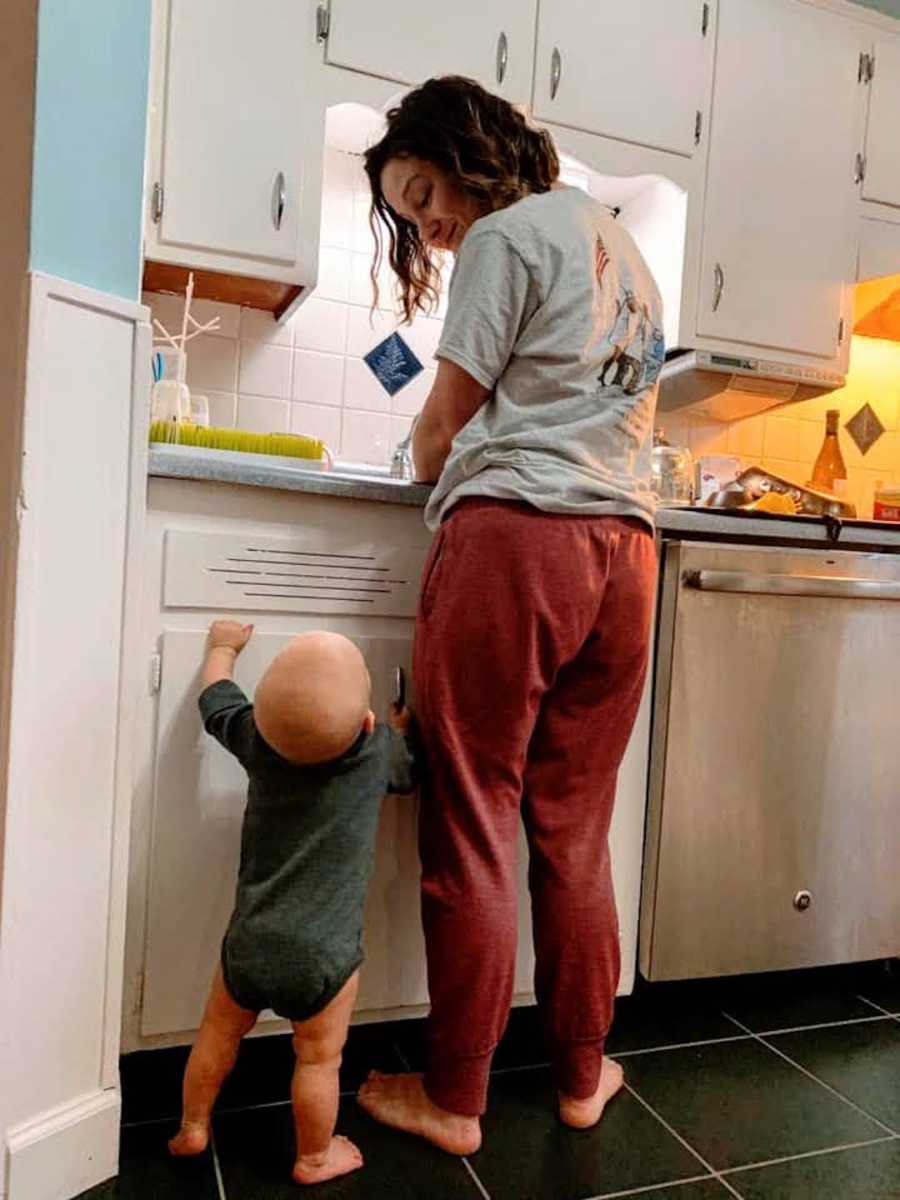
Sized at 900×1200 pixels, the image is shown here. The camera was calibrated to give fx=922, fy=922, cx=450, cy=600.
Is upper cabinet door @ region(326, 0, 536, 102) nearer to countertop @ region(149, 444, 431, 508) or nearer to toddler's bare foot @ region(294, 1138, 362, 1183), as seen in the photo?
countertop @ region(149, 444, 431, 508)

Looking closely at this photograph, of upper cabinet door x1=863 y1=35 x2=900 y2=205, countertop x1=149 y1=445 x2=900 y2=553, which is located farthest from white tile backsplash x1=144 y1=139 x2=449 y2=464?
upper cabinet door x1=863 y1=35 x2=900 y2=205

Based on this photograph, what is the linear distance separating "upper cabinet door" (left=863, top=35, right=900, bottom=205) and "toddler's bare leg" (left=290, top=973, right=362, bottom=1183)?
218cm

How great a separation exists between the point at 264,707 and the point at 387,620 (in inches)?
12.0

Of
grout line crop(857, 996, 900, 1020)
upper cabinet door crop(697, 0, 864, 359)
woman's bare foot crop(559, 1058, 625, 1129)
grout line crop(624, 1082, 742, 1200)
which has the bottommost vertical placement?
grout line crop(857, 996, 900, 1020)

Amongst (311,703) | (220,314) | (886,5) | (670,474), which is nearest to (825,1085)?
(311,703)

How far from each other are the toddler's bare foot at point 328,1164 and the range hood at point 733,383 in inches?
66.7

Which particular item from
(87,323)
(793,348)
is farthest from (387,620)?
(793,348)

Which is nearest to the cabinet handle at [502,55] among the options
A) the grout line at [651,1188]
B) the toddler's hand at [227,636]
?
the toddler's hand at [227,636]

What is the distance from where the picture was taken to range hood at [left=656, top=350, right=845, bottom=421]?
2.12 meters

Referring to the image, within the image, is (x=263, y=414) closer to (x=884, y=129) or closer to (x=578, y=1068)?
(x=578, y=1068)

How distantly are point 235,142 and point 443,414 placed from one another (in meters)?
0.88

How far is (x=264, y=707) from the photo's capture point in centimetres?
103

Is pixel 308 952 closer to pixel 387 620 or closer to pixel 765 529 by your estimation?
pixel 387 620

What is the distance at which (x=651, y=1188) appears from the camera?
1104mm
